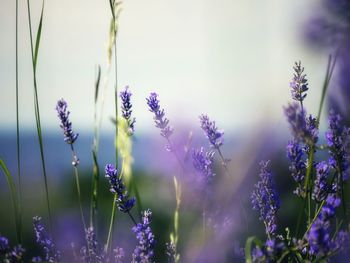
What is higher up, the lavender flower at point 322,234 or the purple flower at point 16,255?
the purple flower at point 16,255

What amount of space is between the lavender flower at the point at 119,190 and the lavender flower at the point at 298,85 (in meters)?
0.60

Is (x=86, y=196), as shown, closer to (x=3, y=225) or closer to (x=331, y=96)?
(x=3, y=225)

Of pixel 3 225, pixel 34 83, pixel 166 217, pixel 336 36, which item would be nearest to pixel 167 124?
pixel 34 83

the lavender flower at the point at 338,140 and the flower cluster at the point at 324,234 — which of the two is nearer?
the flower cluster at the point at 324,234

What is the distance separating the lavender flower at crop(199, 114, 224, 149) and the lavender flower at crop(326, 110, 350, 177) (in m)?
0.35

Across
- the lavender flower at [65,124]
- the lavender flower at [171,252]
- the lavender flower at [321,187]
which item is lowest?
the lavender flower at [321,187]

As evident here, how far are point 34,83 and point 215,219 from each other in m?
0.73

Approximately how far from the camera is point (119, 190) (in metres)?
1.62

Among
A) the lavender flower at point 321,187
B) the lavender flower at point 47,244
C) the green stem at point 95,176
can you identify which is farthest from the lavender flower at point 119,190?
the lavender flower at point 321,187

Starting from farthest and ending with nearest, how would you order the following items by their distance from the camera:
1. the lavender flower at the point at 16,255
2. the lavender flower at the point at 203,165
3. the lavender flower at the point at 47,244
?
the lavender flower at the point at 47,244
the lavender flower at the point at 203,165
the lavender flower at the point at 16,255

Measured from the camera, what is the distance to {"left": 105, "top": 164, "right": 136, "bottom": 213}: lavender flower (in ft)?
5.25

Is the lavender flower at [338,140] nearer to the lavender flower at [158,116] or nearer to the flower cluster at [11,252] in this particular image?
the lavender flower at [158,116]

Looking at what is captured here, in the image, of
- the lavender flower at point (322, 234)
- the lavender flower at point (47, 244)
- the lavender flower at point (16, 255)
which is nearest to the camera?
the lavender flower at point (322, 234)

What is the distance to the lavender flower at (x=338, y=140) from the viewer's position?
1.50 m
